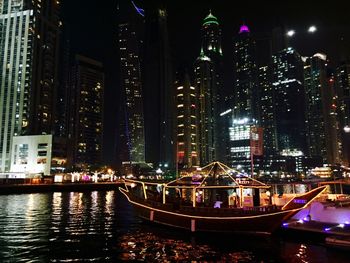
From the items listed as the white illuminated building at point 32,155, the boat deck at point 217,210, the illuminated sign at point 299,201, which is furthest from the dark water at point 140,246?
the white illuminated building at point 32,155

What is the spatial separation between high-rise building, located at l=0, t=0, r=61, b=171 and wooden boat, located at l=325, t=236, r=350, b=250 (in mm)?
131510

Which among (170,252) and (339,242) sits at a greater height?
(339,242)

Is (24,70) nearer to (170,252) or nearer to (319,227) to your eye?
(170,252)

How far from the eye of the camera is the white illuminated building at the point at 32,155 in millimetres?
115250

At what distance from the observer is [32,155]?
11712cm

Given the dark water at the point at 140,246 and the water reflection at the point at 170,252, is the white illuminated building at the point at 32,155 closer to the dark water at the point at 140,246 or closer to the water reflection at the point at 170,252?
the dark water at the point at 140,246

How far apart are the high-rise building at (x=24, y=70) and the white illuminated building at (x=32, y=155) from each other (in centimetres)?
1158

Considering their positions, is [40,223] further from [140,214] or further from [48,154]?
[48,154]

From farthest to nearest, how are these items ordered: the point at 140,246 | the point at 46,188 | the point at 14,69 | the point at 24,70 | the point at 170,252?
the point at 14,69, the point at 24,70, the point at 46,188, the point at 140,246, the point at 170,252

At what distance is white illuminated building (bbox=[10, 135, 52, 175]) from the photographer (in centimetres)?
11525

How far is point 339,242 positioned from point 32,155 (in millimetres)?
116586

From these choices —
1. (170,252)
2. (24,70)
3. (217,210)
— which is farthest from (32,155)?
(170,252)

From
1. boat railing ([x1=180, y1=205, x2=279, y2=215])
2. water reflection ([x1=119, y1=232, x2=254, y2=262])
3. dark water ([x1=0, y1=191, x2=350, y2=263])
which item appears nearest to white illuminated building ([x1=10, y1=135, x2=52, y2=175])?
dark water ([x1=0, y1=191, x2=350, y2=263])

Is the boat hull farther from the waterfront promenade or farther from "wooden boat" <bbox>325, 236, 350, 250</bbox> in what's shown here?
the waterfront promenade
